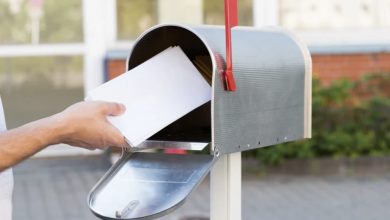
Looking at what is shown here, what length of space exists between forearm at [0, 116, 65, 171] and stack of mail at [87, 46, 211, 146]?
0.23 m

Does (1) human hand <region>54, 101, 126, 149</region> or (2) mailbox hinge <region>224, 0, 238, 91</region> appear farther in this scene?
(2) mailbox hinge <region>224, 0, 238, 91</region>

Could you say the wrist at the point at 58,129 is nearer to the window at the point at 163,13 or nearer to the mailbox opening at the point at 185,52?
the mailbox opening at the point at 185,52

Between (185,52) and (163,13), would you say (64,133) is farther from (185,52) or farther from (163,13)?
(163,13)

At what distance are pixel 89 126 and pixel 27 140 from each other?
0.56ft

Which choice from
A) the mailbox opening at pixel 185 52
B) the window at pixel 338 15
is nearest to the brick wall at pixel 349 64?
the window at pixel 338 15

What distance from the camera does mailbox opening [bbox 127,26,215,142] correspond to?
284 centimetres

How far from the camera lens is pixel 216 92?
8.26 feet

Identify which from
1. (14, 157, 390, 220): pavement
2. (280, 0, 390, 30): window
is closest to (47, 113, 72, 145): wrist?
(14, 157, 390, 220): pavement

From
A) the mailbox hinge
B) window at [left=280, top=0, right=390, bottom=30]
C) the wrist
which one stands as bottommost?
window at [left=280, top=0, right=390, bottom=30]

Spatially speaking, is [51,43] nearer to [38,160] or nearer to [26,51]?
[26,51]

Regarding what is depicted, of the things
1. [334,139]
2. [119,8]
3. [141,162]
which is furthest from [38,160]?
[141,162]

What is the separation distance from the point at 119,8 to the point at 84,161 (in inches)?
70.7

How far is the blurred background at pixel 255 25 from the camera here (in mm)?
8656

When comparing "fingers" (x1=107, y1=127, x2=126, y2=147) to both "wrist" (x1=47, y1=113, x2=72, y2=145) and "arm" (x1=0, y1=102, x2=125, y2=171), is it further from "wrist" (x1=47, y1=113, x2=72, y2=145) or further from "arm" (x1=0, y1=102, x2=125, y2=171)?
"wrist" (x1=47, y1=113, x2=72, y2=145)
